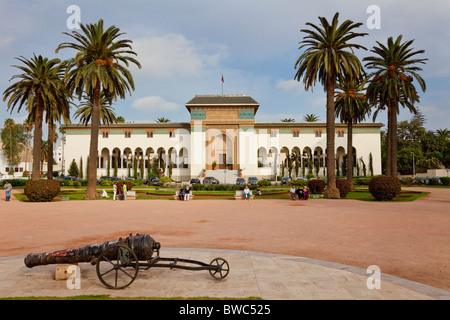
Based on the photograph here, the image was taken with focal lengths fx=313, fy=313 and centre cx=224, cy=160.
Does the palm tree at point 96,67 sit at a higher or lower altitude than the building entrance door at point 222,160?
higher

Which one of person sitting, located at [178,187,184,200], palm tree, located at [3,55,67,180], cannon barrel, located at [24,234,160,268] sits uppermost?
palm tree, located at [3,55,67,180]

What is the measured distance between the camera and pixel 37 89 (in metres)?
30.3

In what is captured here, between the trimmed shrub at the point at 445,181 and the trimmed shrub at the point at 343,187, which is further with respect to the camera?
the trimmed shrub at the point at 445,181

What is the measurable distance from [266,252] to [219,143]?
59582 mm

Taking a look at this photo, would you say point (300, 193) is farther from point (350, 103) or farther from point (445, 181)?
point (445, 181)

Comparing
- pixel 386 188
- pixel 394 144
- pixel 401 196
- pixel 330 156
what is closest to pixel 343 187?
pixel 330 156

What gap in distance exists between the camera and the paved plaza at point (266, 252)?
5.61 m

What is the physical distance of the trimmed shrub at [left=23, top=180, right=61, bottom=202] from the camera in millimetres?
26391

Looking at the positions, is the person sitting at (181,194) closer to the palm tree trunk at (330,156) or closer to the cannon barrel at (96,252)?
the palm tree trunk at (330,156)

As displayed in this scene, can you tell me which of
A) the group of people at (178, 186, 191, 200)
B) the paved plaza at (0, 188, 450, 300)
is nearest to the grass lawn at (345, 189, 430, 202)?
the paved plaza at (0, 188, 450, 300)

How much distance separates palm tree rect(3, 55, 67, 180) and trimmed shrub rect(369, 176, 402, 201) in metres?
30.0

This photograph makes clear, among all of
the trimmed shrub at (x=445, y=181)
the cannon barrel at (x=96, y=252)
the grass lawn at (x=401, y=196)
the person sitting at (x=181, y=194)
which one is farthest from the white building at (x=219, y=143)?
the cannon barrel at (x=96, y=252)

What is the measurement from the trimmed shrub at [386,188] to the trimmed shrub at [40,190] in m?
27.5

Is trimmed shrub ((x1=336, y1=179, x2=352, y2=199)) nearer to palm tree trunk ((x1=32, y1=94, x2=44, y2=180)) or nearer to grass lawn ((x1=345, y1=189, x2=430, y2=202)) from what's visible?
grass lawn ((x1=345, y1=189, x2=430, y2=202))
